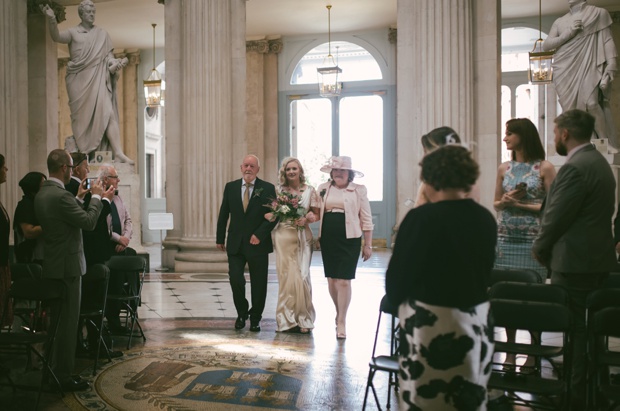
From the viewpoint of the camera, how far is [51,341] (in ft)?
14.5

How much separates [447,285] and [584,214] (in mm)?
1842

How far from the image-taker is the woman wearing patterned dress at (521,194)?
195 inches

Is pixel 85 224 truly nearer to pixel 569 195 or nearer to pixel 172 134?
pixel 569 195

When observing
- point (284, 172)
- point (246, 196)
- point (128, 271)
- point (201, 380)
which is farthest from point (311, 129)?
point (201, 380)

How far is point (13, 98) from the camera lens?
11.6 meters

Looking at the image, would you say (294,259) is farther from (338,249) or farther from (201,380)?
(201,380)

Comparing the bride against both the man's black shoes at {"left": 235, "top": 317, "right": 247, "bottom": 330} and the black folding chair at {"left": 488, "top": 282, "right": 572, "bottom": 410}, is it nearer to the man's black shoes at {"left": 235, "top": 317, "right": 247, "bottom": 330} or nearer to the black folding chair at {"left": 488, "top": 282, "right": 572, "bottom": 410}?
the man's black shoes at {"left": 235, "top": 317, "right": 247, "bottom": 330}

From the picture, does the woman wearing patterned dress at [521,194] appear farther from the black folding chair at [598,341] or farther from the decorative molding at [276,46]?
the decorative molding at [276,46]

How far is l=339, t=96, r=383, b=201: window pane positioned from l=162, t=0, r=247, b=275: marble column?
299 inches

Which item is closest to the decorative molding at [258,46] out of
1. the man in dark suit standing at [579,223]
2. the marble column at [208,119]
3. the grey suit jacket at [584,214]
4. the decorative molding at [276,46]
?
the decorative molding at [276,46]

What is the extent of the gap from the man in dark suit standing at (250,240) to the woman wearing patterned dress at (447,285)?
13.3ft

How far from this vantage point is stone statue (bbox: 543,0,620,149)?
10836 millimetres

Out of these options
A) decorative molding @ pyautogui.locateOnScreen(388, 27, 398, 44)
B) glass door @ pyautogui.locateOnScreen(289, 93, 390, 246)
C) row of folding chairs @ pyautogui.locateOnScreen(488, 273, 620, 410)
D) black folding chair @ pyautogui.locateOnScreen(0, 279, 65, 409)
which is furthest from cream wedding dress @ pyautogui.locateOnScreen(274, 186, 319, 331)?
decorative molding @ pyautogui.locateOnScreen(388, 27, 398, 44)

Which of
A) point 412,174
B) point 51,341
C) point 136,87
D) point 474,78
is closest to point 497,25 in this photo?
point 474,78
